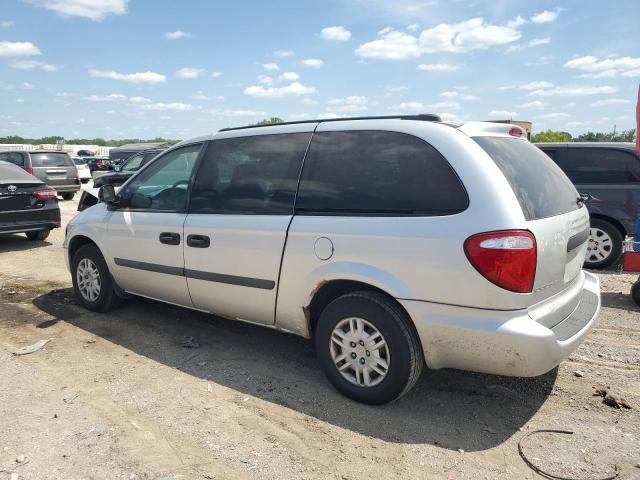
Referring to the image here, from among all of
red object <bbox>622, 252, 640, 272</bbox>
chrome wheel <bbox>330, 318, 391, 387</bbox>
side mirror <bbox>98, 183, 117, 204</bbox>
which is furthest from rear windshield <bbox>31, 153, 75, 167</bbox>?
red object <bbox>622, 252, 640, 272</bbox>

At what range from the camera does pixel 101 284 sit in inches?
204

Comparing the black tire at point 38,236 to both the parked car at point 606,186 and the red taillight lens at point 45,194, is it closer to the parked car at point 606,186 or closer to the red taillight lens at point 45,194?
the red taillight lens at point 45,194

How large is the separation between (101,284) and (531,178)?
4132mm

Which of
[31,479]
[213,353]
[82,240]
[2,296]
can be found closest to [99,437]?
[31,479]

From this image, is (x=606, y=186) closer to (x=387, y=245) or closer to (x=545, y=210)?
(x=545, y=210)

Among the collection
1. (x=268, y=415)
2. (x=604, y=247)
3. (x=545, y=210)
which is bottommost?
(x=268, y=415)

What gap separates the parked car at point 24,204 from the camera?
8539 mm

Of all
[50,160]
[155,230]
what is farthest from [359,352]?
[50,160]

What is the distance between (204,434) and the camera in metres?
3.11

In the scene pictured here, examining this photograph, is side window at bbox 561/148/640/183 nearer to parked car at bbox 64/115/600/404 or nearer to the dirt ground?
the dirt ground

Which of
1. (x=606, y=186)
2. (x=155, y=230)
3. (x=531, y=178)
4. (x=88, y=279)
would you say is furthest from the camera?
(x=606, y=186)

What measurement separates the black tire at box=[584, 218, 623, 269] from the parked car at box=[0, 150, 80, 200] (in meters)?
15.2

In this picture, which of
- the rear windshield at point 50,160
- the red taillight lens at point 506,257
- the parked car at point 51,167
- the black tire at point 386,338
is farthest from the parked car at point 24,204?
the red taillight lens at point 506,257

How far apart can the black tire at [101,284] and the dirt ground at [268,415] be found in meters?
0.44
